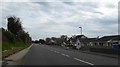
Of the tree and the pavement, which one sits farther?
the tree

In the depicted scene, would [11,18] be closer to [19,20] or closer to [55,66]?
[19,20]

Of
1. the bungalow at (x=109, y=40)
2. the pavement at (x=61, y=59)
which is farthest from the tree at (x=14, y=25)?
the pavement at (x=61, y=59)

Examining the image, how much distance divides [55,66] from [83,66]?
1654mm

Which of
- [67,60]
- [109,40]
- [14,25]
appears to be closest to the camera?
[67,60]

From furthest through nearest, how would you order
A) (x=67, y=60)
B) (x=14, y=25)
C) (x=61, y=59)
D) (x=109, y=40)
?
(x=109, y=40)
(x=14, y=25)
(x=61, y=59)
(x=67, y=60)

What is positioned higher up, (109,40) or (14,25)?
(14,25)

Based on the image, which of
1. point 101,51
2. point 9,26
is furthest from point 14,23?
point 101,51

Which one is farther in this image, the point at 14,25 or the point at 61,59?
the point at 14,25

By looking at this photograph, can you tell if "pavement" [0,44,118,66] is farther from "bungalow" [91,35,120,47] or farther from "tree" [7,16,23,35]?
"bungalow" [91,35,120,47]

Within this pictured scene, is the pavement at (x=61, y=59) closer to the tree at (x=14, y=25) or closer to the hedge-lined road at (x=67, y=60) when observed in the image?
the hedge-lined road at (x=67, y=60)

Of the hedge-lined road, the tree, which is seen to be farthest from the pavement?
the tree

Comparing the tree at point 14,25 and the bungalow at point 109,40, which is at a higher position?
the tree at point 14,25

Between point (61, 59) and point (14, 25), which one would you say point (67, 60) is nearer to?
point (61, 59)

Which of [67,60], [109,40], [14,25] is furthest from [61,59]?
[109,40]
